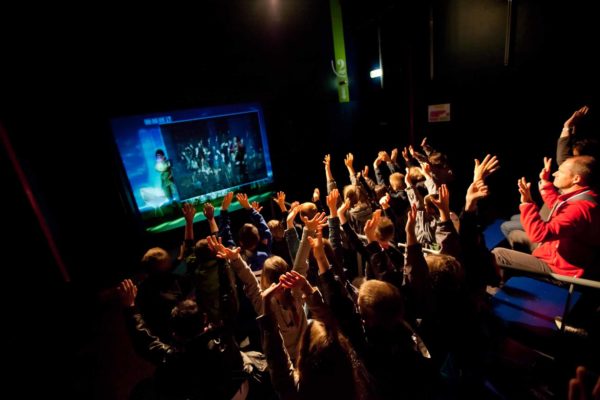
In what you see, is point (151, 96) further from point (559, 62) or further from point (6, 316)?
point (559, 62)

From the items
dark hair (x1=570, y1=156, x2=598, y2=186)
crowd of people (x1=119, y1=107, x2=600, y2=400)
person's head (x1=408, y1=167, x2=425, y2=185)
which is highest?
dark hair (x1=570, y1=156, x2=598, y2=186)

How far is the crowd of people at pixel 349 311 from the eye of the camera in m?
1.43

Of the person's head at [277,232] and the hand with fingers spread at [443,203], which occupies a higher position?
the hand with fingers spread at [443,203]

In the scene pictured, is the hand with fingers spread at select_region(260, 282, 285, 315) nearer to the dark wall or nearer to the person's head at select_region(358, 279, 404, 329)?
the person's head at select_region(358, 279, 404, 329)

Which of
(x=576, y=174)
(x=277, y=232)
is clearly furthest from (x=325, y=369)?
(x=576, y=174)

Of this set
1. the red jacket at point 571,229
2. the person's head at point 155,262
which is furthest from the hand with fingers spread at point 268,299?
the red jacket at point 571,229

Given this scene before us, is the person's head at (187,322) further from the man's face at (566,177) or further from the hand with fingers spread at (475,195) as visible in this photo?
the man's face at (566,177)

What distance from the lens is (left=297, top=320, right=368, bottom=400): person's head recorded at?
1.25 metres

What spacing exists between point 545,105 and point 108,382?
7149 millimetres

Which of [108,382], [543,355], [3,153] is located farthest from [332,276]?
[3,153]

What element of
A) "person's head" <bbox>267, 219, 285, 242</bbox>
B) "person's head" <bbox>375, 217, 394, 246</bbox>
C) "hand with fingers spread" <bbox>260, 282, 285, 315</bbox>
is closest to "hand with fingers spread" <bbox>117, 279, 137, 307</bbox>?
"hand with fingers spread" <bbox>260, 282, 285, 315</bbox>

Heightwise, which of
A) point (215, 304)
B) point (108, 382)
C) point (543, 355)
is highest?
point (215, 304)

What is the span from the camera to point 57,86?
420cm

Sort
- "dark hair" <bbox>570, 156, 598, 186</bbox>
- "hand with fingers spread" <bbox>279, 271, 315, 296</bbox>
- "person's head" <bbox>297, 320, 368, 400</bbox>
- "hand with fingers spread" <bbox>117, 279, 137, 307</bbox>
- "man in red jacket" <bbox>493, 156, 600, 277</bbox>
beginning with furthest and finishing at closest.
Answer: "dark hair" <bbox>570, 156, 598, 186</bbox> → "man in red jacket" <bbox>493, 156, 600, 277</bbox> → "hand with fingers spread" <bbox>117, 279, 137, 307</bbox> → "hand with fingers spread" <bbox>279, 271, 315, 296</bbox> → "person's head" <bbox>297, 320, 368, 400</bbox>
